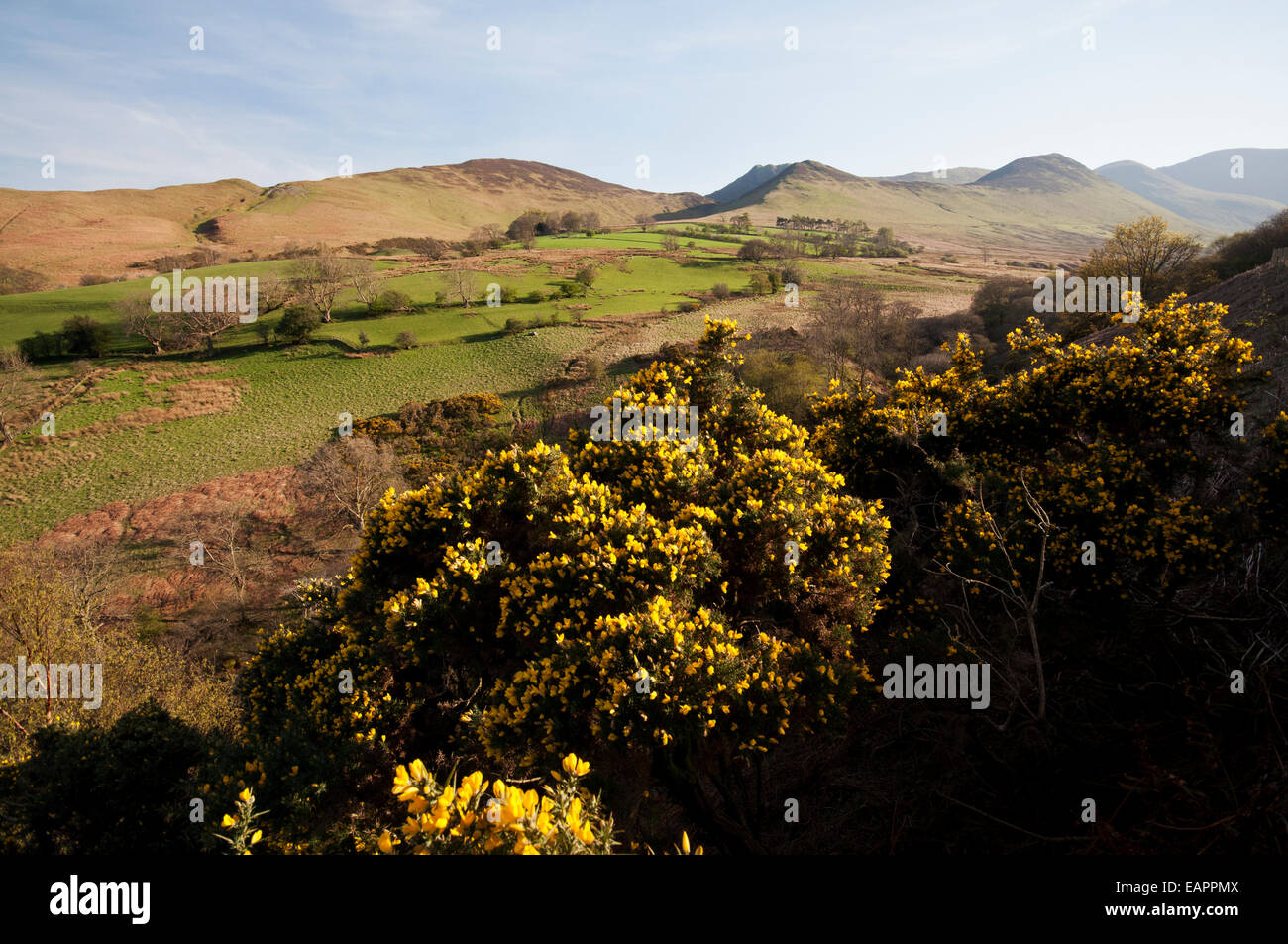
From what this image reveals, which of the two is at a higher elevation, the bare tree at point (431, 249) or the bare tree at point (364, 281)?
the bare tree at point (431, 249)

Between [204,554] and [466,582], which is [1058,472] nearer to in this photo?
[466,582]

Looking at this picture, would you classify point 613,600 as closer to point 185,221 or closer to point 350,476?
point 350,476

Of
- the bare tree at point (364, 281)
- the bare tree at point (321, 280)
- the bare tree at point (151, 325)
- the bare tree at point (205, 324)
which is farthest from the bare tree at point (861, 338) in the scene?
the bare tree at point (151, 325)

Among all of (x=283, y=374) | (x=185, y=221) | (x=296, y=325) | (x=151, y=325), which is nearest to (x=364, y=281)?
(x=296, y=325)

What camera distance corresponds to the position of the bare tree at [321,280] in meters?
61.7

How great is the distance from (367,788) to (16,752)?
30.8 feet

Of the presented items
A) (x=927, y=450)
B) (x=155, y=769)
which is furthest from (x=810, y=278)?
(x=155, y=769)

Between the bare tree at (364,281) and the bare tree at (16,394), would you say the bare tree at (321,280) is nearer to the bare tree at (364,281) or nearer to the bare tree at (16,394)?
the bare tree at (364,281)

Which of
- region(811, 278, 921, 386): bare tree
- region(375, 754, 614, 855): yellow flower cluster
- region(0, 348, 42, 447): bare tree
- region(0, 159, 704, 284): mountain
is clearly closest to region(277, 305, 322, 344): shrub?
region(0, 348, 42, 447): bare tree

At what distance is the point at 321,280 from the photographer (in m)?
63.6

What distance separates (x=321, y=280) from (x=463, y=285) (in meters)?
16.4

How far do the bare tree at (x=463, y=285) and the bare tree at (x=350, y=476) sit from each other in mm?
34943

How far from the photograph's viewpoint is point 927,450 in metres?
14.6

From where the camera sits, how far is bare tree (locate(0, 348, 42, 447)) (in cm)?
3994
